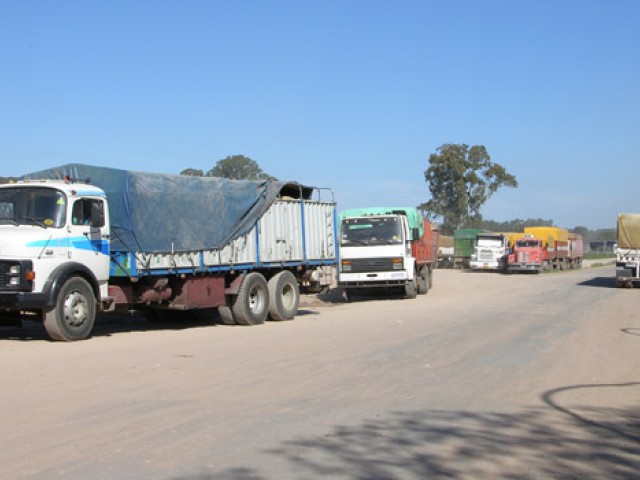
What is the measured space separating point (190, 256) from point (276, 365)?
210 inches

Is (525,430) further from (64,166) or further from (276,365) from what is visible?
(64,166)

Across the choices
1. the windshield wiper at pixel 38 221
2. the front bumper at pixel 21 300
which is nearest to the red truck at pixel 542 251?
the windshield wiper at pixel 38 221

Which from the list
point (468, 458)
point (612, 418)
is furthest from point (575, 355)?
point (468, 458)

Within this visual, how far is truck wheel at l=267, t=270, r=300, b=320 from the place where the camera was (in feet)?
56.4

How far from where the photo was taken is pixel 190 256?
14844 mm

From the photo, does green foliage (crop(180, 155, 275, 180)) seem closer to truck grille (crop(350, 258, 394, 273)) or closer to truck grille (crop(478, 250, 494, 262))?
truck grille (crop(478, 250, 494, 262))

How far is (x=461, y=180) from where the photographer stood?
82875 millimetres

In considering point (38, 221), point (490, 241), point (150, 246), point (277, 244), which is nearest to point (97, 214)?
point (38, 221)

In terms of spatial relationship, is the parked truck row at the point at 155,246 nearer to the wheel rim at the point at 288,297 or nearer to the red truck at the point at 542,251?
the wheel rim at the point at 288,297

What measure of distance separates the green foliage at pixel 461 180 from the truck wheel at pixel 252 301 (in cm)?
6855

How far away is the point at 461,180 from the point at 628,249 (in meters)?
53.0

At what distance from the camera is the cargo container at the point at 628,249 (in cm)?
3022

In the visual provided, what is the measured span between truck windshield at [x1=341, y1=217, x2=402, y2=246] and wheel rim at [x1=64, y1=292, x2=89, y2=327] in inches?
512

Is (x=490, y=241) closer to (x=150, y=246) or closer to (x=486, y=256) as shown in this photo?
(x=486, y=256)
